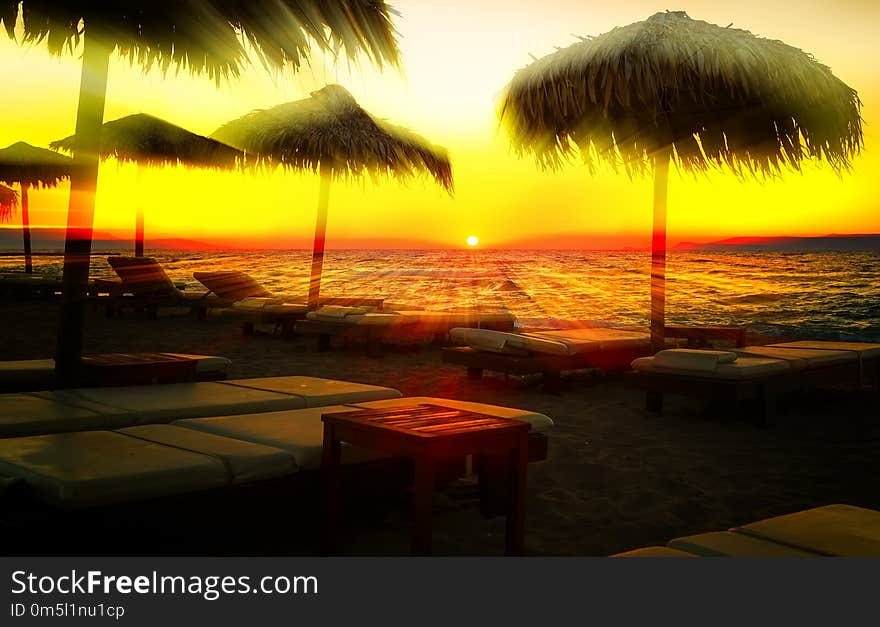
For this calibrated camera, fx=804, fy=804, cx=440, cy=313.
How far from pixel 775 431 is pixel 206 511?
333 cm

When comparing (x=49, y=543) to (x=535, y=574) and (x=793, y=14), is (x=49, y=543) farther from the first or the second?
(x=793, y=14)

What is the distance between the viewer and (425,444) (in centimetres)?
197

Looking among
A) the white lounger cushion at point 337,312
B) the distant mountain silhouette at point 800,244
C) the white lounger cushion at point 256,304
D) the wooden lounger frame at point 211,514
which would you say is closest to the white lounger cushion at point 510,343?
the white lounger cushion at point 337,312

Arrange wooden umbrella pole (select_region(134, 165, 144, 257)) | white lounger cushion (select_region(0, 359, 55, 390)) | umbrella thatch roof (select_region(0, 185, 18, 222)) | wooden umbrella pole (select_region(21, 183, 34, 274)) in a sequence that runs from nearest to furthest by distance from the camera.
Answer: white lounger cushion (select_region(0, 359, 55, 390)), wooden umbrella pole (select_region(134, 165, 144, 257)), wooden umbrella pole (select_region(21, 183, 34, 274)), umbrella thatch roof (select_region(0, 185, 18, 222))

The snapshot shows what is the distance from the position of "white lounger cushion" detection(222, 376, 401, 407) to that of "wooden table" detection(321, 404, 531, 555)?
853mm

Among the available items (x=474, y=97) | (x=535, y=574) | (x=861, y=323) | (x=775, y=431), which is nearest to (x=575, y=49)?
(x=474, y=97)

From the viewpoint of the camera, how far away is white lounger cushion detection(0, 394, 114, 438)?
260cm

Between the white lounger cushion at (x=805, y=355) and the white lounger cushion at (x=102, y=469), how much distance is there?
147 inches

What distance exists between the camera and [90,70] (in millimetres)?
3465

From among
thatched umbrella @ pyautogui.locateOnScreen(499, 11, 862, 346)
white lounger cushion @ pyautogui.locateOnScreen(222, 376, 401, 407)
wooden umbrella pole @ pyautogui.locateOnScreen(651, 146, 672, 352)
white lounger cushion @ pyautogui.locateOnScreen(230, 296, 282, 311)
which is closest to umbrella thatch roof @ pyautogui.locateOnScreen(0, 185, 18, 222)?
white lounger cushion @ pyautogui.locateOnScreen(230, 296, 282, 311)

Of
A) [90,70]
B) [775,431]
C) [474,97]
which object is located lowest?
[775,431]

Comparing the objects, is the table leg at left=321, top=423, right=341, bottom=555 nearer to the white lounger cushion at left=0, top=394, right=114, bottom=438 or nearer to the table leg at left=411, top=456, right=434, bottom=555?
the table leg at left=411, top=456, right=434, bottom=555

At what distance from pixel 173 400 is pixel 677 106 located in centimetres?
447

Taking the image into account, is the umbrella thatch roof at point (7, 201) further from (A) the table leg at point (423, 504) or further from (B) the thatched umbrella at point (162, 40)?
(A) the table leg at point (423, 504)
